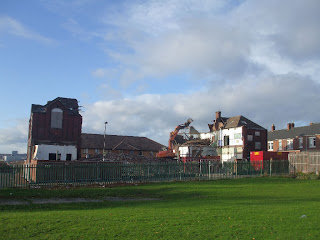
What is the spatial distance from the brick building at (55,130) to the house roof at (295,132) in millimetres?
42173

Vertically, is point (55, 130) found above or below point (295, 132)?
below

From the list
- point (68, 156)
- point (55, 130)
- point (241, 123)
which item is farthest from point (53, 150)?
point (241, 123)

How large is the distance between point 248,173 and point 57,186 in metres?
20.2

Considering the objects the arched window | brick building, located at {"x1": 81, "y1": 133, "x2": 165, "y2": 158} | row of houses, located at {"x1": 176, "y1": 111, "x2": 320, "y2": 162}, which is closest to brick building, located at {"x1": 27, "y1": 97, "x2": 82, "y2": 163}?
the arched window

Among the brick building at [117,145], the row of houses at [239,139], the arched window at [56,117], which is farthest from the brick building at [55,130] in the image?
the brick building at [117,145]

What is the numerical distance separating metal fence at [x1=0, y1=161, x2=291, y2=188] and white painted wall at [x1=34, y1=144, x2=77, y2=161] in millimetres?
15015

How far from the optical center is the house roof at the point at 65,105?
47.9m

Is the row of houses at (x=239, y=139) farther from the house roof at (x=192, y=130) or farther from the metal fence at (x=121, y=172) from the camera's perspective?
the metal fence at (x=121, y=172)

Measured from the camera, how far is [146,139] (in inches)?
3223

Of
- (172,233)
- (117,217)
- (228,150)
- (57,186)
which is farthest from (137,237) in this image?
(228,150)

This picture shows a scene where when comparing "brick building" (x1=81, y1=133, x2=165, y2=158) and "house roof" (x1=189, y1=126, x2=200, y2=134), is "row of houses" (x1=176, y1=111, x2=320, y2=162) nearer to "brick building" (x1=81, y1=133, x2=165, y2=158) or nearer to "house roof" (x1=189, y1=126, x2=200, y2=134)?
"house roof" (x1=189, y1=126, x2=200, y2=134)

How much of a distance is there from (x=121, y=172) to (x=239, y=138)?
3470 centimetres

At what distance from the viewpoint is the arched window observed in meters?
47.9

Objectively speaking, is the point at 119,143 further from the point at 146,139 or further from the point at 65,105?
the point at 65,105
